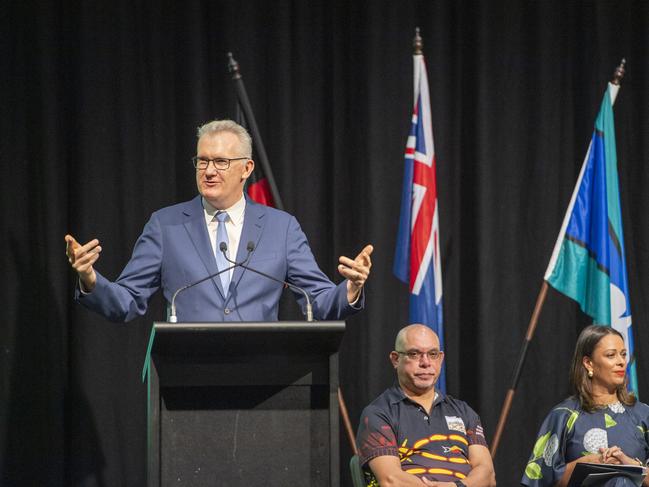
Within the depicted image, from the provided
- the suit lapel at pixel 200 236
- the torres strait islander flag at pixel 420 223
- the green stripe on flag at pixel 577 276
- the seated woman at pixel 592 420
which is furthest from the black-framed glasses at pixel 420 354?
the green stripe on flag at pixel 577 276

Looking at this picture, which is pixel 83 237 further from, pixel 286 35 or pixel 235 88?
pixel 286 35

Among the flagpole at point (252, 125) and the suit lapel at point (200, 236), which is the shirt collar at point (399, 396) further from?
the flagpole at point (252, 125)

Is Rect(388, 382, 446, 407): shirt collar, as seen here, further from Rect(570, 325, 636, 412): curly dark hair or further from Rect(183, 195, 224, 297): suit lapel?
Rect(183, 195, 224, 297): suit lapel

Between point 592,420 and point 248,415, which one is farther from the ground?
point 248,415

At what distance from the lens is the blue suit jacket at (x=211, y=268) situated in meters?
3.20

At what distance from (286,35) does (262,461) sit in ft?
9.38

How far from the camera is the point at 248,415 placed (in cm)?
278

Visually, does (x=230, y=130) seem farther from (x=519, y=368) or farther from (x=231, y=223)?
(x=519, y=368)

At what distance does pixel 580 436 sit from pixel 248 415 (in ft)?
5.30

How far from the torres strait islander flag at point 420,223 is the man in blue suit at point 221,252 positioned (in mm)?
1459

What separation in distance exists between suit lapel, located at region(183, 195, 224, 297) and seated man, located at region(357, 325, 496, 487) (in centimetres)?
90

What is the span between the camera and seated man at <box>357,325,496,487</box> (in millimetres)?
3598

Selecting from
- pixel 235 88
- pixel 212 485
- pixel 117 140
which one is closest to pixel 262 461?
pixel 212 485

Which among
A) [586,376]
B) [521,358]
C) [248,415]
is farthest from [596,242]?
[248,415]
